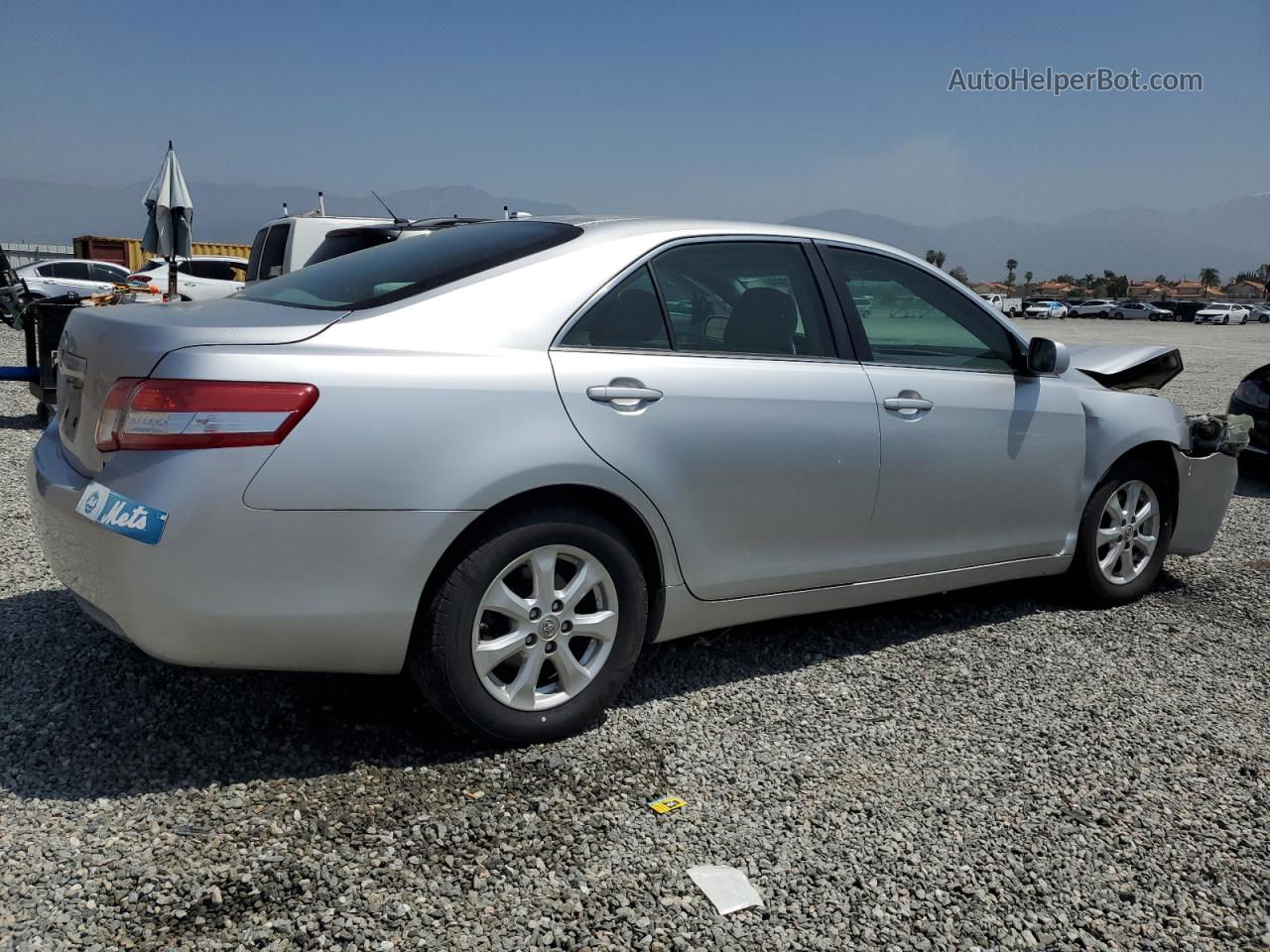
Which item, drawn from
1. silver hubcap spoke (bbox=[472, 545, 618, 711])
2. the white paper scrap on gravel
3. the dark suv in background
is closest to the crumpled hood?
silver hubcap spoke (bbox=[472, 545, 618, 711])

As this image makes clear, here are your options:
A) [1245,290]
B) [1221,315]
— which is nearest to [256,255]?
[1221,315]

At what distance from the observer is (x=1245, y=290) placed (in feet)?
458

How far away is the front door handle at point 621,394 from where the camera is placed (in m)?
3.06

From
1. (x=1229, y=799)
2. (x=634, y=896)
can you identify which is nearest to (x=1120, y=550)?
(x=1229, y=799)

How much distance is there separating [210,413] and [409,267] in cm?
100

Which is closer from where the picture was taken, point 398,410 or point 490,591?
point 398,410

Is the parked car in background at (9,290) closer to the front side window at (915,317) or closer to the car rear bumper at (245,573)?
the car rear bumper at (245,573)

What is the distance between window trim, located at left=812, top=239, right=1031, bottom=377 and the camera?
3.83m

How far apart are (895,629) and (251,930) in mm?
2904

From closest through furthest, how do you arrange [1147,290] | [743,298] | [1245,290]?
[743,298] < [1245,290] < [1147,290]

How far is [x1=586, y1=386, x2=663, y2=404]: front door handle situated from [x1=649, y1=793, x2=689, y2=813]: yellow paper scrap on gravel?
1132 mm

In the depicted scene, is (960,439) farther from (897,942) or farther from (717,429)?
(897,942)

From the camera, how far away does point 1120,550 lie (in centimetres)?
475

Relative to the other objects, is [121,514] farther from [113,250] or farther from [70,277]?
[113,250]
